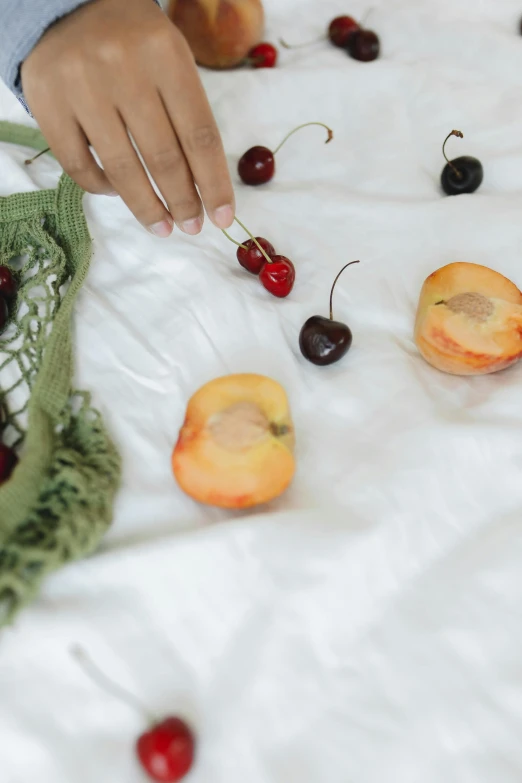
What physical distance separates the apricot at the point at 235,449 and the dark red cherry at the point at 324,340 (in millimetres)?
86

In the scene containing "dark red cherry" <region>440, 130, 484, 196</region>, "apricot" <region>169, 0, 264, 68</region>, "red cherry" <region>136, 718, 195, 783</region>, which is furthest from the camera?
"apricot" <region>169, 0, 264, 68</region>

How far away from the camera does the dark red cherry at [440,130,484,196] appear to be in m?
0.84

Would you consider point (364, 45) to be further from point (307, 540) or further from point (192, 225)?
point (307, 540)

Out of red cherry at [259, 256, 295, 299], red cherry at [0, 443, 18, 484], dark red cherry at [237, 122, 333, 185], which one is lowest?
red cherry at [259, 256, 295, 299]

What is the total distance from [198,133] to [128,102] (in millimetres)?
66

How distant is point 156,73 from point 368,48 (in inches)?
25.0

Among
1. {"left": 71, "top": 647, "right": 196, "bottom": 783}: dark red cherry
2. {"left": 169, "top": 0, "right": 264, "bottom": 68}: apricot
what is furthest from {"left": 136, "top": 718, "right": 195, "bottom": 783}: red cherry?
{"left": 169, "top": 0, "right": 264, "bottom": 68}: apricot

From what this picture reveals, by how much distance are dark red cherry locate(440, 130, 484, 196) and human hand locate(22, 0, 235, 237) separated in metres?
0.40

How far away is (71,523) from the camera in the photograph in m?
0.49

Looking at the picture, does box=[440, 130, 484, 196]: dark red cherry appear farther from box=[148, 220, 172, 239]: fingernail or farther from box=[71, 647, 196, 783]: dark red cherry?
box=[71, 647, 196, 783]: dark red cherry

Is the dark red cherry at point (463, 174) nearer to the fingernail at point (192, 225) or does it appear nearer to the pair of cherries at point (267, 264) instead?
the pair of cherries at point (267, 264)

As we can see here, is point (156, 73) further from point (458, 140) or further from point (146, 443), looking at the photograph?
point (458, 140)

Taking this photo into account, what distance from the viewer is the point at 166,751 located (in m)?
0.42

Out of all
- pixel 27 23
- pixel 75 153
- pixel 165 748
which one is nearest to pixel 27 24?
pixel 27 23
